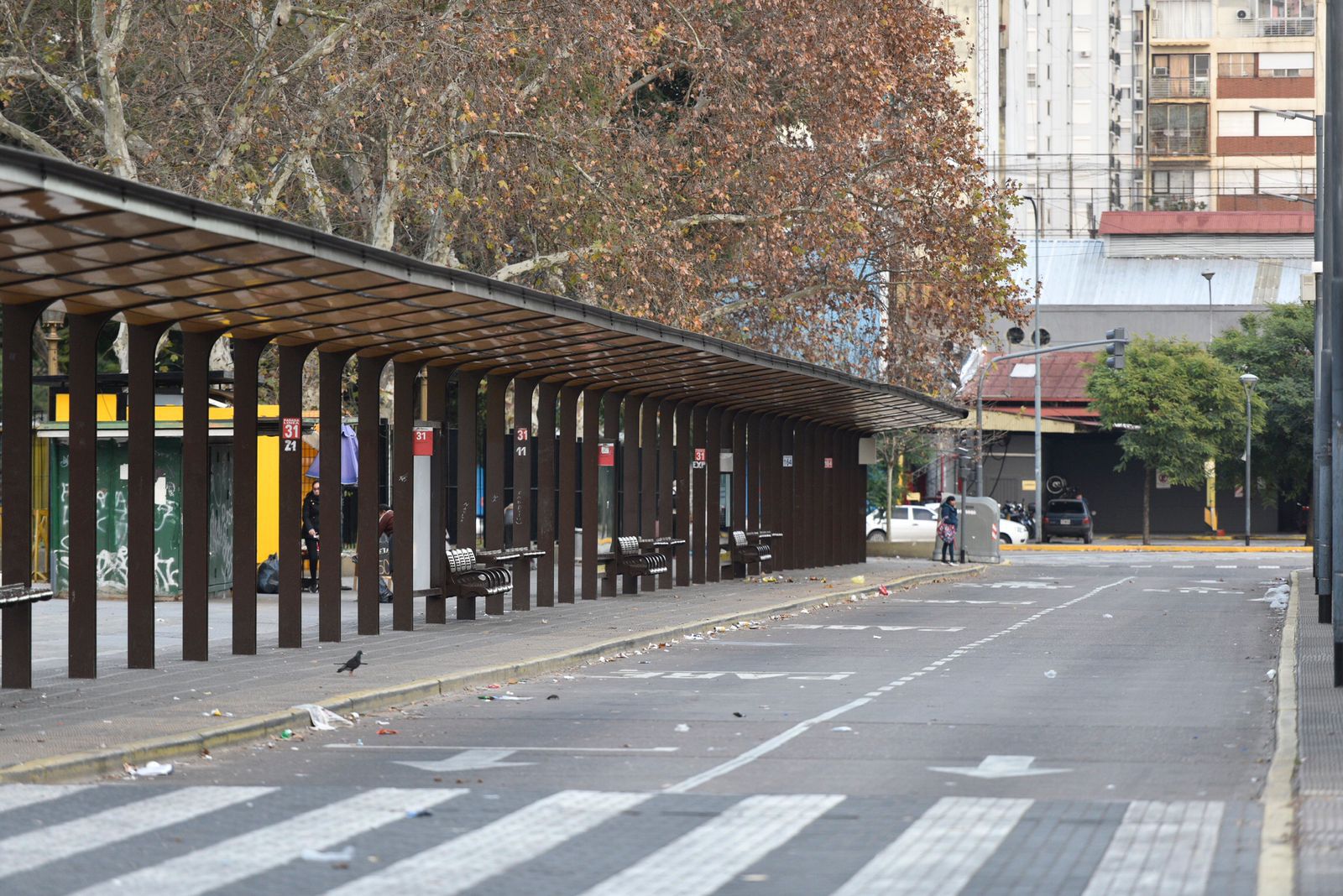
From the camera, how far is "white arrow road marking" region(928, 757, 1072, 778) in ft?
34.3

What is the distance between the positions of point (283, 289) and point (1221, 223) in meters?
72.5

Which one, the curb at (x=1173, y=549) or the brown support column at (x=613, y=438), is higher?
the brown support column at (x=613, y=438)

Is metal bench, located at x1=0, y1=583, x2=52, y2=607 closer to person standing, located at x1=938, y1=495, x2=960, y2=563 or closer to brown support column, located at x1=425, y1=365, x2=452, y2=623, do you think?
brown support column, located at x1=425, y1=365, x2=452, y2=623

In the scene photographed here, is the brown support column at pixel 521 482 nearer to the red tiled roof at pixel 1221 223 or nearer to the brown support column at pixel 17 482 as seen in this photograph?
the brown support column at pixel 17 482

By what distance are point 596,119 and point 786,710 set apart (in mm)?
20672

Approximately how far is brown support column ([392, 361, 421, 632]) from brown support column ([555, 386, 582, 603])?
4514 millimetres

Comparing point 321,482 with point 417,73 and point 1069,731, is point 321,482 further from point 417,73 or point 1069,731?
point 417,73

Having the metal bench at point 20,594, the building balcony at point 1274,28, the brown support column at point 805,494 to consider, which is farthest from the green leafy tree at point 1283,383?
the metal bench at point 20,594

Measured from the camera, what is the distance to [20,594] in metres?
13.8

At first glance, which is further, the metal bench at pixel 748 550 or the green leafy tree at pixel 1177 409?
the green leafy tree at pixel 1177 409

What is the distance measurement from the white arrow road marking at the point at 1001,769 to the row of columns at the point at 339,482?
707 centimetres

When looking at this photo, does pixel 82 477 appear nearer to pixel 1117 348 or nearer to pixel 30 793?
pixel 30 793

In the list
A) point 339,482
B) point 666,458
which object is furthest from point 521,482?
point 666,458

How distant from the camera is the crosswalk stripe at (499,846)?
7.59 meters
